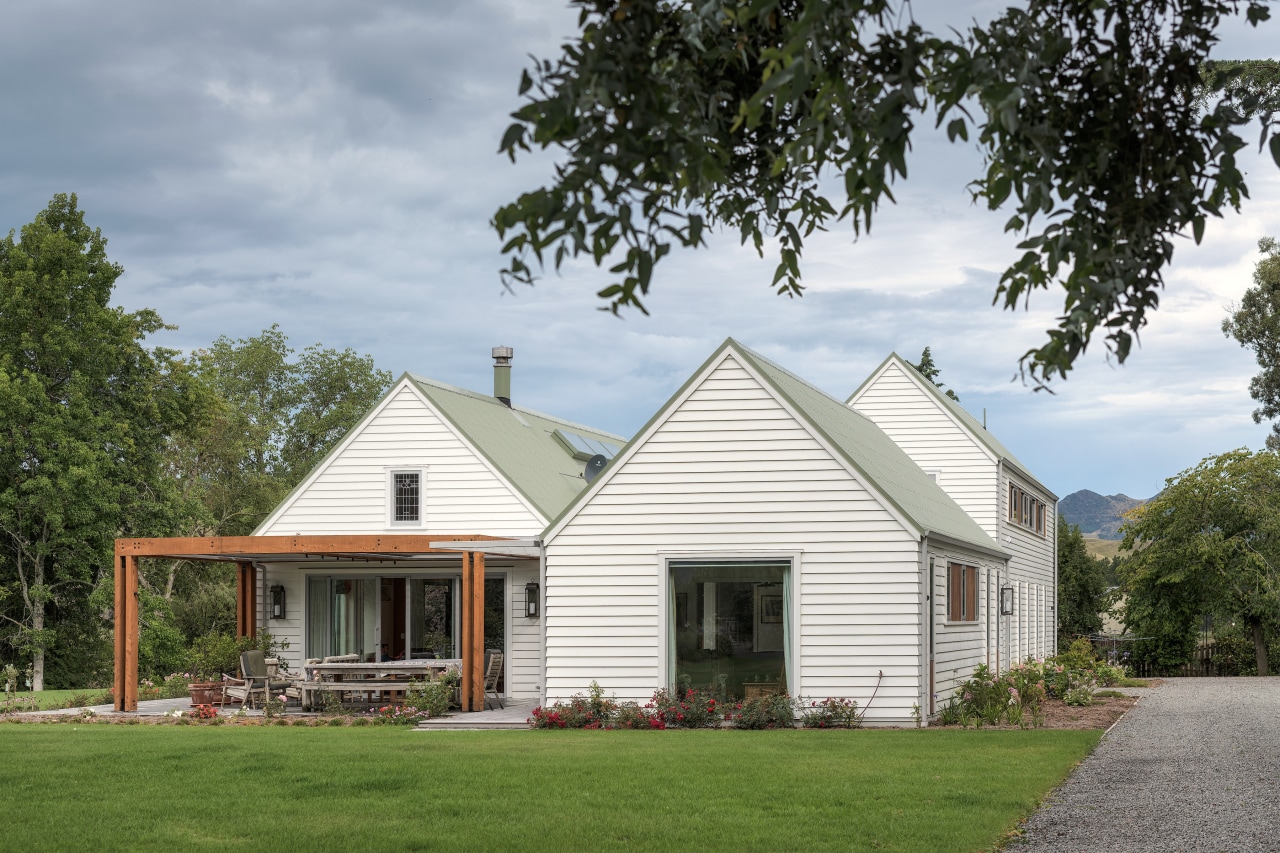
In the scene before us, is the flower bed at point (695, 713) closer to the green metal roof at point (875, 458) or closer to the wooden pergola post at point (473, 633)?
the wooden pergola post at point (473, 633)

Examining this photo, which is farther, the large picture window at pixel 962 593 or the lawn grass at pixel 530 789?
the large picture window at pixel 962 593

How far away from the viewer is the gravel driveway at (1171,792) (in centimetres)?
979

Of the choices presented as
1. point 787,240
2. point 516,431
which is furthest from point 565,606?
point 787,240

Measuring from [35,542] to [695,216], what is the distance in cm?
3509

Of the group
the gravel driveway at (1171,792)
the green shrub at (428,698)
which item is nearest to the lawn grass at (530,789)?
the gravel driveway at (1171,792)

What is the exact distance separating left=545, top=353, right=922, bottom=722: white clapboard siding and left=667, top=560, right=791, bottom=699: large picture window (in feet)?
0.70

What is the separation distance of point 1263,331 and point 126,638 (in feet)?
102

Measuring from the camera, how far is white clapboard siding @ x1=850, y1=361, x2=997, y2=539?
102 ft

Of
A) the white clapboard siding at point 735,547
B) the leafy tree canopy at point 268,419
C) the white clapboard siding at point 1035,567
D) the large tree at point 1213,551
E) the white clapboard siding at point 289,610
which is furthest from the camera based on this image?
the leafy tree canopy at point 268,419

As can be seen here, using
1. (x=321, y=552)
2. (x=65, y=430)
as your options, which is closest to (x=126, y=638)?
(x=321, y=552)

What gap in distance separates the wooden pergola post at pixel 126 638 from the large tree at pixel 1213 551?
2914 cm

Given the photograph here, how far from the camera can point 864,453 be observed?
20812 millimetres

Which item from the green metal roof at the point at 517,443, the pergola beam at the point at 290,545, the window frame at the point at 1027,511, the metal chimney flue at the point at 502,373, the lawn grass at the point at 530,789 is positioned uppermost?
the metal chimney flue at the point at 502,373

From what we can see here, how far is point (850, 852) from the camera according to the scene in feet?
29.8
